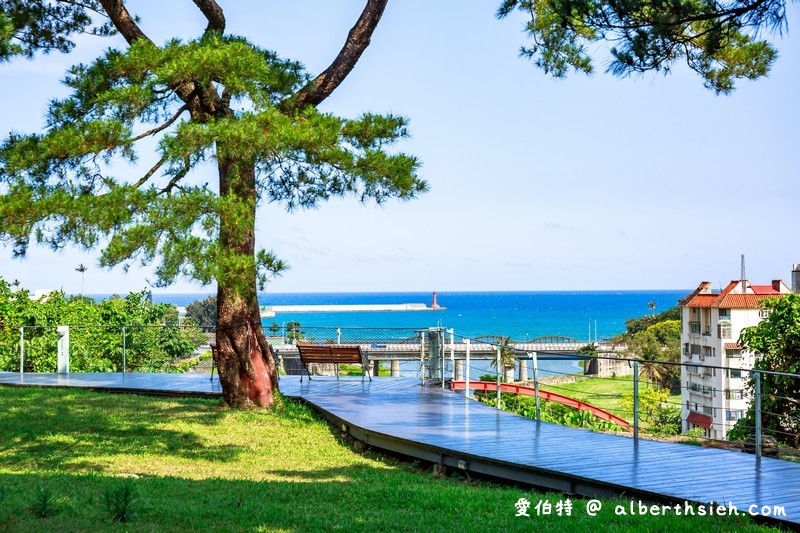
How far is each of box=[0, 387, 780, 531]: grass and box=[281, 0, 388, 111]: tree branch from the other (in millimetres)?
4639

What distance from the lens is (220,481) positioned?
7.57 m

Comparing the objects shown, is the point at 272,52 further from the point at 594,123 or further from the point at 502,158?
the point at 594,123

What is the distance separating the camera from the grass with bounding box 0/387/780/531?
18.3 ft

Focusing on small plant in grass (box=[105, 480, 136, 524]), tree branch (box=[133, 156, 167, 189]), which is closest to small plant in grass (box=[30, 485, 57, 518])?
small plant in grass (box=[105, 480, 136, 524])

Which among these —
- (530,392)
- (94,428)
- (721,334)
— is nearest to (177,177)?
(94,428)

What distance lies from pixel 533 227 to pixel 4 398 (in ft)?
310

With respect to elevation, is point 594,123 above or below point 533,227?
above

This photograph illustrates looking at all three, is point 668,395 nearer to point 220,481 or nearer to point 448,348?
point 448,348

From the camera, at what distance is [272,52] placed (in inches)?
466

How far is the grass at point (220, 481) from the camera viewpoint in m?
5.59

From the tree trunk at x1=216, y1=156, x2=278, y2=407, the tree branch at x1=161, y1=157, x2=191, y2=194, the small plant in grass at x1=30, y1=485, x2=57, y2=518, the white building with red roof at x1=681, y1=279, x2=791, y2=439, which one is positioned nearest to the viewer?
the small plant in grass at x1=30, y1=485, x2=57, y2=518

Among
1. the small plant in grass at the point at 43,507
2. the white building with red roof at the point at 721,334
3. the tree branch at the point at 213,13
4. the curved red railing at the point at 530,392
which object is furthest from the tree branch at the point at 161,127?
the white building with red roof at the point at 721,334

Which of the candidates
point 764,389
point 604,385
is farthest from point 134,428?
point 604,385

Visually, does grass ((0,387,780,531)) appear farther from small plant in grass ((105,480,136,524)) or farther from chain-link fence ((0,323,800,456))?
chain-link fence ((0,323,800,456))
